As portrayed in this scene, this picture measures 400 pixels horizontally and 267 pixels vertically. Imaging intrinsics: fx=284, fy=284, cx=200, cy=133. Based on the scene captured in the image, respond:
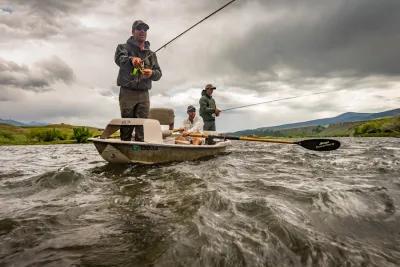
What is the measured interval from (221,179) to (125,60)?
516cm

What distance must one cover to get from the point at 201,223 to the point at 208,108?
508 inches

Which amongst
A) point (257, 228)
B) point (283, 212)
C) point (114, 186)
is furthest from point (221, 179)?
point (257, 228)

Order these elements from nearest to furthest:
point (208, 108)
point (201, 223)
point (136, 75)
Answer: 1. point (201, 223)
2. point (136, 75)
3. point (208, 108)

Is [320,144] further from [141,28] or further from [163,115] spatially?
[141,28]

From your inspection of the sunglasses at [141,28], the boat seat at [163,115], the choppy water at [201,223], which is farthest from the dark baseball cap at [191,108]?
the choppy water at [201,223]

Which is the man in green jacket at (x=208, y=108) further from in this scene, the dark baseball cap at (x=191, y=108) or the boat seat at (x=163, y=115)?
the boat seat at (x=163, y=115)

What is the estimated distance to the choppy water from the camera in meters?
2.77

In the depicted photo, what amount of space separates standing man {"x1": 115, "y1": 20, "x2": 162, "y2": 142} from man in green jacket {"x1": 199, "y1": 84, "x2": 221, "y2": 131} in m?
6.22

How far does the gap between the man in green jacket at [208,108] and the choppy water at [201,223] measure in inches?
397

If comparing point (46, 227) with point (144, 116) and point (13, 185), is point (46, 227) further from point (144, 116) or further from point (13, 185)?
point (144, 116)

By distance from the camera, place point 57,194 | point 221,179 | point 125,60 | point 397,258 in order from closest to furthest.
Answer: point 397,258 < point 57,194 < point 221,179 < point 125,60

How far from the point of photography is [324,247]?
297 centimetres

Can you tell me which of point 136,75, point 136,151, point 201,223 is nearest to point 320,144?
point 136,151

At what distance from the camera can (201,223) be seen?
3639mm
